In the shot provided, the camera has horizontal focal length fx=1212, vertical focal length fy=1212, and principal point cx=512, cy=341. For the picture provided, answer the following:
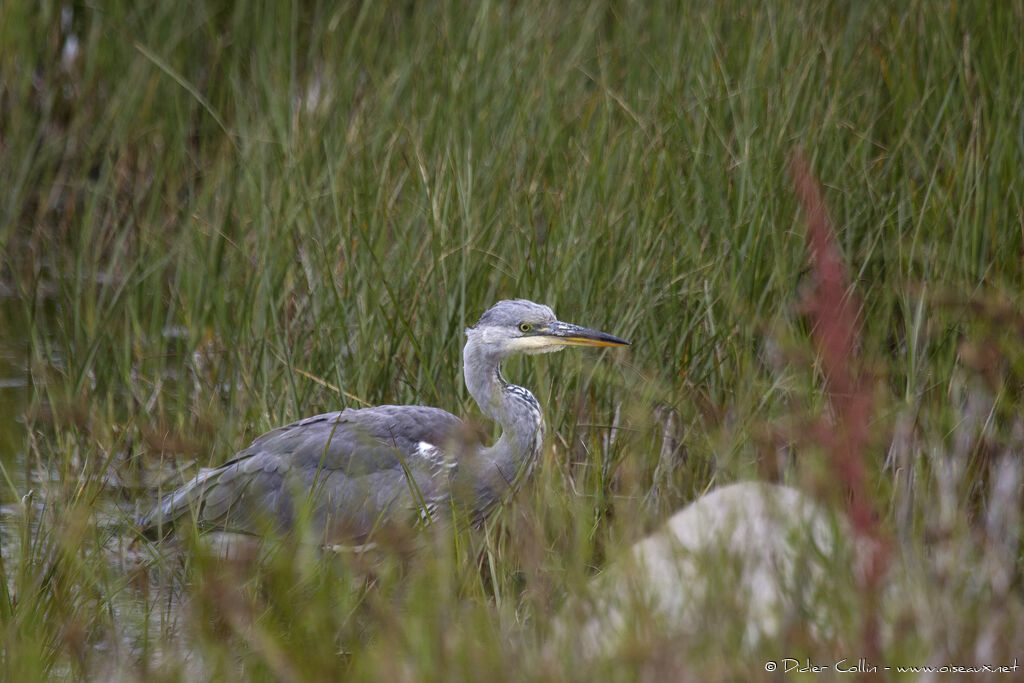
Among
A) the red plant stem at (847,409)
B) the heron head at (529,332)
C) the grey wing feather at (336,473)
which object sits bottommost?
the grey wing feather at (336,473)

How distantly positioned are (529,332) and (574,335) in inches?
4.8

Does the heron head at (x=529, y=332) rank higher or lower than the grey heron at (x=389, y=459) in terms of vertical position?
higher

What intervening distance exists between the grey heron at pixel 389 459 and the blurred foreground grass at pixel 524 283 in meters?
0.12

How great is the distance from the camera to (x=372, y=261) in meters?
3.92

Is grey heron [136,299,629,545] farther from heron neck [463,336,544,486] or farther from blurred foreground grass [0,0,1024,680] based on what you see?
blurred foreground grass [0,0,1024,680]

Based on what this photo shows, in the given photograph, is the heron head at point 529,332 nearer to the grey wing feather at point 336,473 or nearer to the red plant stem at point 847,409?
the grey wing feather at point 336,473

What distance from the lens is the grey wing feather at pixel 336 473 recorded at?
3.20 meters

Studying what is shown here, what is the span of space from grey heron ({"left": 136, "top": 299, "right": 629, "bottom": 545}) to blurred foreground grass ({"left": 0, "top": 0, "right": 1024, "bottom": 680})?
0.40 feet

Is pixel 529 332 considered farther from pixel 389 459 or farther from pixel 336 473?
pixel 336 473

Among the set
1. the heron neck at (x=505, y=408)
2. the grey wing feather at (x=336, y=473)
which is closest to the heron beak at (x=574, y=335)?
the heron neck at (x=505, y=408)

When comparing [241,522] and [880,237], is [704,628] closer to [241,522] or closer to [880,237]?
[241,522]

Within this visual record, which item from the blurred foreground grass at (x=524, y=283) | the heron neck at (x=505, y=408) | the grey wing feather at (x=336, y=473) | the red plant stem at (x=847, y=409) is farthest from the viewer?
the heron neck at (x=505, y=408)

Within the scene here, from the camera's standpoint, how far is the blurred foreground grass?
2482 millimetres

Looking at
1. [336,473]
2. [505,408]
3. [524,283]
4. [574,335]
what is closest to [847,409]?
[574,335]
